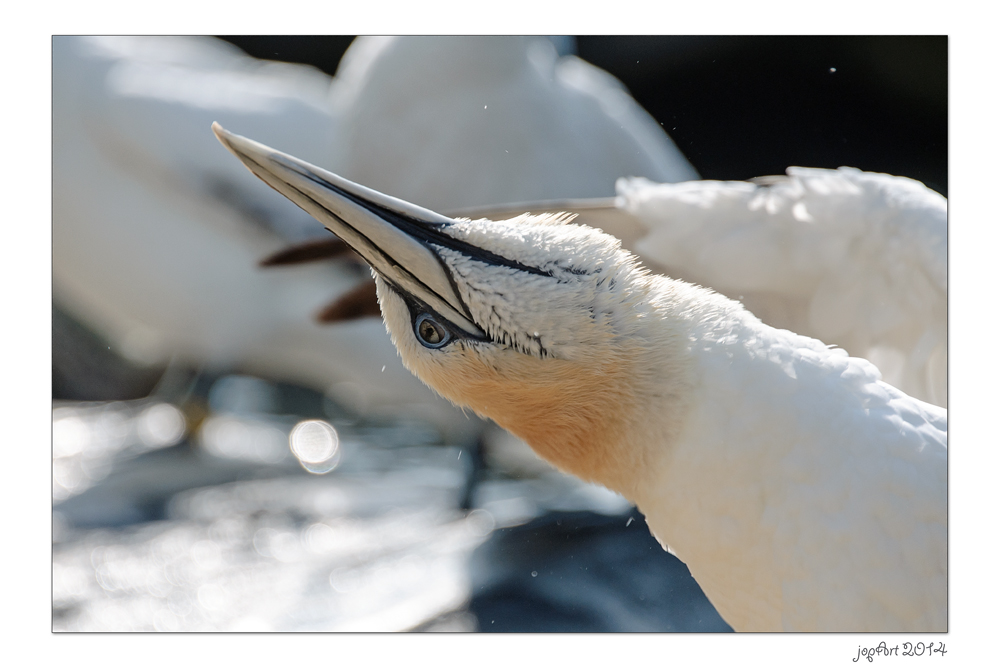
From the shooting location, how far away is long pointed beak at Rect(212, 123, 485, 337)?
1.21m

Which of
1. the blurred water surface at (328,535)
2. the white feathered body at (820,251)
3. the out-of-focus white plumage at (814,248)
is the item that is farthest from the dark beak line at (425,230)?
the blurred water surface at (328,535)

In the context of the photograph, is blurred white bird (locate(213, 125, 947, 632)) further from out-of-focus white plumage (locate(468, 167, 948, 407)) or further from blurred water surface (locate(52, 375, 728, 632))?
blurred water surface (locate(52, 375, 728, 632))

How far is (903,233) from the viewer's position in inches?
70.9

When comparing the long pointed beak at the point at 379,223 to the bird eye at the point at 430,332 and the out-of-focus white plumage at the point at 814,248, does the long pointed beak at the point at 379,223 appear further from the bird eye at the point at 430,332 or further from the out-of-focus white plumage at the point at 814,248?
the out-of-focus white plumage at the point at 814,248

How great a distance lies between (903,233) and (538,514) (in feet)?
4.67

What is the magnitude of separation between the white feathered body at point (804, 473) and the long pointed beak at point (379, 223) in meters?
0.33

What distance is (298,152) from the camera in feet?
11.5

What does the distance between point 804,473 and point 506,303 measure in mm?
485

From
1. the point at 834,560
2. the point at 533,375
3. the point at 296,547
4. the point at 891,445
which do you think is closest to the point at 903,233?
Result: the point at 891,445

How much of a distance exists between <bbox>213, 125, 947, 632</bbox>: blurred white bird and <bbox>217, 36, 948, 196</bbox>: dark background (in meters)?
0.92

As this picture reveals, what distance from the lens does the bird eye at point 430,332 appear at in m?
1.22

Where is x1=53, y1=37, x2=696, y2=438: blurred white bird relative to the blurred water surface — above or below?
above

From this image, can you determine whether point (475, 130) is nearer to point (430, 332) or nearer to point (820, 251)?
point (820, 251)

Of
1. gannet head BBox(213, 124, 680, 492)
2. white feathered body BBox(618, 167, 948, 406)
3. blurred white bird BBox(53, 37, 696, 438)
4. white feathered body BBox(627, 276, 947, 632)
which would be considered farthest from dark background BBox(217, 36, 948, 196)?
gannet head BBox(213, 124, 680, 492)
